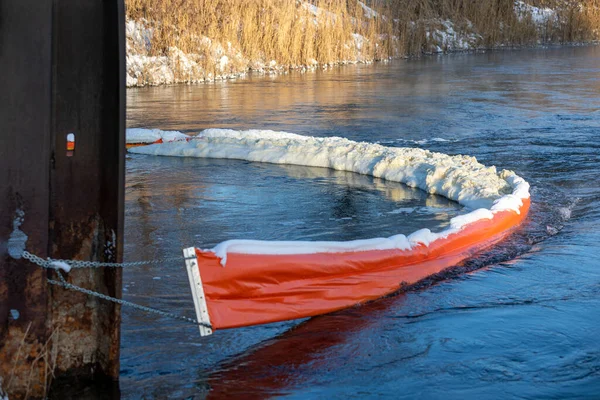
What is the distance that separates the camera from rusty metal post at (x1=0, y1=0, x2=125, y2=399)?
11.3 ft

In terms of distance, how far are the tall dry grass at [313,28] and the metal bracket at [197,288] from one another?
1950 centimetres

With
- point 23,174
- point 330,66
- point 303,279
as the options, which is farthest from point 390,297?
point 330,66

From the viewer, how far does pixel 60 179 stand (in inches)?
144

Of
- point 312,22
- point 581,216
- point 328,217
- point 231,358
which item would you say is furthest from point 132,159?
point 312,22

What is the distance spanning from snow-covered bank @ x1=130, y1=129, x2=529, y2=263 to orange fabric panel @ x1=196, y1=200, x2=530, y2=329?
0.09 metres

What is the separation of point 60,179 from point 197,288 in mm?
876

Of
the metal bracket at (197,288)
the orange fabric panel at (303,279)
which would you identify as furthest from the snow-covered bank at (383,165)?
the metal bracket at (197,288)

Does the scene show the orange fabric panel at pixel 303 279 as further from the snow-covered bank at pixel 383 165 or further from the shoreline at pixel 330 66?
the shoreline at pixel 330 66

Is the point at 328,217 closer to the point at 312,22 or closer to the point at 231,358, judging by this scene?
the point at 231,358

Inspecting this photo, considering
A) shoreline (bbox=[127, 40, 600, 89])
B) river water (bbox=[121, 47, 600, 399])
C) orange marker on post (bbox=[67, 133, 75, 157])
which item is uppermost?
shoreline (bbox=[127, 40, 600, 89])

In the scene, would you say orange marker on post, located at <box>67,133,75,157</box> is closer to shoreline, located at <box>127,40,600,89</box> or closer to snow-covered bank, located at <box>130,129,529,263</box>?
snow-covered bank, located at <box>130,129,529,263</box>

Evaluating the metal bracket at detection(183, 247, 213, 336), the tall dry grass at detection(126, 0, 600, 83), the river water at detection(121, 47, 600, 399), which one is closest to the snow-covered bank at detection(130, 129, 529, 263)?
the river water at detection(121, 47, 600, 399)

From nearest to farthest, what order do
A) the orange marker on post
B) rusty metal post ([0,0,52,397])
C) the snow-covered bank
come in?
rusty metal post ([0,0,52,397]), the orange marker on post, the snow-covered bank

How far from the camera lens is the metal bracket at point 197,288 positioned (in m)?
3.99
